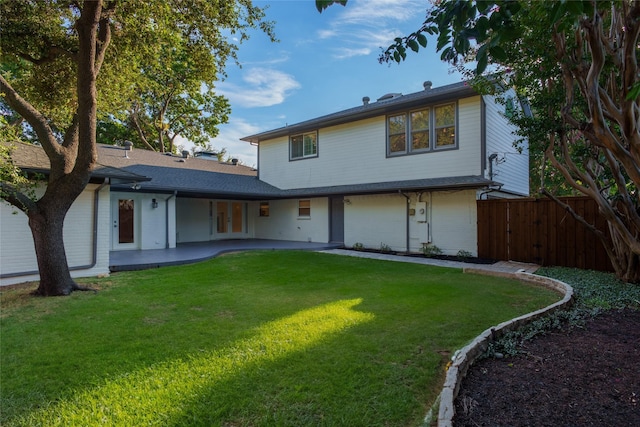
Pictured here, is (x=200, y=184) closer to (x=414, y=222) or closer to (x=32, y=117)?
(x=32, y=117)

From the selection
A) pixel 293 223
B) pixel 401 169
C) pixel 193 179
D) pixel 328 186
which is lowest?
pixel 293 223

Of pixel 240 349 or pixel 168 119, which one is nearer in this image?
pixel 240 349

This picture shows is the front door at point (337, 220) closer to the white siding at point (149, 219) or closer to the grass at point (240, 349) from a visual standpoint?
the white siding at point (149, 219)

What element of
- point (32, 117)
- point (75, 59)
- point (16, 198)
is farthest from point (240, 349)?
point (75, 59)

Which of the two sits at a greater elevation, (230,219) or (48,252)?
(230,219)

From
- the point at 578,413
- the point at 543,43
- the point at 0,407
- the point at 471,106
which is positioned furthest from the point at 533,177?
the point at 0,407

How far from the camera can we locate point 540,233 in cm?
934

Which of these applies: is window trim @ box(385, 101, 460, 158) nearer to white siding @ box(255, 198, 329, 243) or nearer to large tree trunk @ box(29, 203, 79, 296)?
white siding @ box(255, 198, 329, 243)

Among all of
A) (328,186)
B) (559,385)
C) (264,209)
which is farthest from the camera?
(264,209)

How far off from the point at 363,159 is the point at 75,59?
931 centimetres

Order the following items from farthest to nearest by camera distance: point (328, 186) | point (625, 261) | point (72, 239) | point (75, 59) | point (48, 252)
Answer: point (328, 186) → point (72, 239) → point (625, 261) → point (75, 59) → point (48, 252)

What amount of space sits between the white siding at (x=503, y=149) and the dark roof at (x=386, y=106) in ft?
3.31

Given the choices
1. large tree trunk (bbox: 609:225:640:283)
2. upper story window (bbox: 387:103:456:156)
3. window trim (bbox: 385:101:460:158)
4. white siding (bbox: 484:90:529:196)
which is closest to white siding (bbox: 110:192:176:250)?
window trim (bbox: 385:101:460:158)

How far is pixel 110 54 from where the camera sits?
8.02 m
